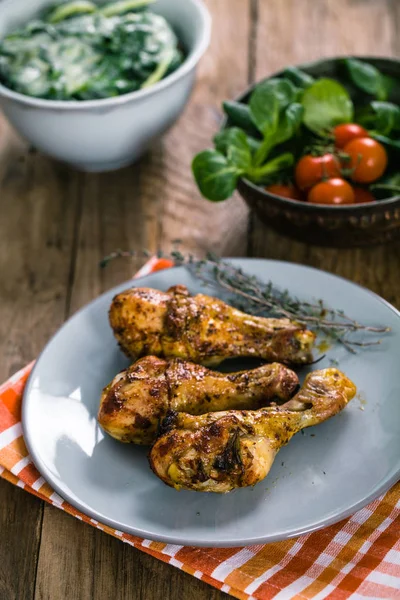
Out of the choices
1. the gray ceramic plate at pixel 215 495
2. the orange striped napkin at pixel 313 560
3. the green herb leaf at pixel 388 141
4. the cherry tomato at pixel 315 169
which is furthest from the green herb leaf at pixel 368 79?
the orange striped napkin at pixel 313 560

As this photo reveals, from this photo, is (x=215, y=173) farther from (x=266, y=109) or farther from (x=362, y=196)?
(x=362, y=196)

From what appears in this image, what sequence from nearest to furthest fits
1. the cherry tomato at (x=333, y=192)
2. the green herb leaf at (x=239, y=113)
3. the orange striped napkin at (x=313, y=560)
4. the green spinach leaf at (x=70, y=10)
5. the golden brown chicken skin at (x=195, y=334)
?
1. the orange striped napkin at (x=313, y=560)
2. the golden brown chicken skin at (x=195, y=334)
3. the cherry tomato at (x=333, y=192)
4. the green herb leaf at (x=239, y=113)
5. the green spinach leaf at (x=70, y=10)

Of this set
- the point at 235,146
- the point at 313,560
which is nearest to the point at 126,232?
the point at 235,146

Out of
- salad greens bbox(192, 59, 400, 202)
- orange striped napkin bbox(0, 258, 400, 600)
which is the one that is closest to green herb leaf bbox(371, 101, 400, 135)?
salad greens bbox(192, 59, 400, 202)

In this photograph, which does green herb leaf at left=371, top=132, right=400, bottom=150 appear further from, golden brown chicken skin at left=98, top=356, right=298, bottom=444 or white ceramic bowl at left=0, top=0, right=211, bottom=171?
golden brown chicken skin at left=98, top=356, right=298, bottom=444

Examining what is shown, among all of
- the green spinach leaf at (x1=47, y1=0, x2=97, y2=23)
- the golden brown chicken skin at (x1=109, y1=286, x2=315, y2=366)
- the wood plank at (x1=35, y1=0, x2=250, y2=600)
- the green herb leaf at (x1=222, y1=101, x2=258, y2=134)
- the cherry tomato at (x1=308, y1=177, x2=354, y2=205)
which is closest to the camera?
the wood plank at (x1=35, y1=0, x2=250, y2=600)

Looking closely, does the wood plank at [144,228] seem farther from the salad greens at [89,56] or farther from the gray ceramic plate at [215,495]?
the salad greens at [89,56]
